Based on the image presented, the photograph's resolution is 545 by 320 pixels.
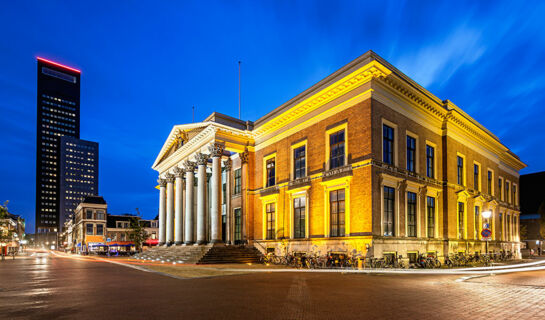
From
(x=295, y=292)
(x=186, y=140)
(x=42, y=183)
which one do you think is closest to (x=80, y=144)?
(x=42, y=183)

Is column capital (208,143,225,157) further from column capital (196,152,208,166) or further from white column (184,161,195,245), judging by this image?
white column (184,161,195,245)

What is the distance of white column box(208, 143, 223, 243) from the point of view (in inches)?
1268

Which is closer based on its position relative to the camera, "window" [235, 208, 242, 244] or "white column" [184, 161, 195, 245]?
"window" [235, 208, 242, 244]

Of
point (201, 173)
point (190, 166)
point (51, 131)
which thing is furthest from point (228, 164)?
point (51, 131)

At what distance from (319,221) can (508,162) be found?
1249 inches

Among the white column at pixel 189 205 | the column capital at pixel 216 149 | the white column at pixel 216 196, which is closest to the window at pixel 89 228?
the white column at pixel 189 205

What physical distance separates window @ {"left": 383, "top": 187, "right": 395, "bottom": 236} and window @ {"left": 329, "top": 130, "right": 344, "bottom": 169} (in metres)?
3.87

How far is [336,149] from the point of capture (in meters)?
26.0

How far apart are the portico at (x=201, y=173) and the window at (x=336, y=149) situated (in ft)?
37.5

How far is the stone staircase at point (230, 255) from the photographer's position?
29.1 meters

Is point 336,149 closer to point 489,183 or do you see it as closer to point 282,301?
point 282,301

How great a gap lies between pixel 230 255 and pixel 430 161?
19055mm

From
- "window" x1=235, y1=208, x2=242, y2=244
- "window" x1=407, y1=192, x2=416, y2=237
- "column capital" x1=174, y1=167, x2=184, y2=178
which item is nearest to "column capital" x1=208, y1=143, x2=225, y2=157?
"window" x1=235, y1=208, x2=242, y2=244

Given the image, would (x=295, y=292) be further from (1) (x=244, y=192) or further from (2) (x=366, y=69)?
(1) (x=244, y=192)
